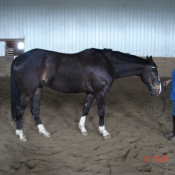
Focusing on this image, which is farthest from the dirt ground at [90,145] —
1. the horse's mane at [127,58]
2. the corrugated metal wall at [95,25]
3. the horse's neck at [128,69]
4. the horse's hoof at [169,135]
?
the corrugated metal wall at [95,25]

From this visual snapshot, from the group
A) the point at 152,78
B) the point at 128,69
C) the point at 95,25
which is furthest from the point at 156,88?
the point at 95,25

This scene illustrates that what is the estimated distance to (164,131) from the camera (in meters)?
4.21

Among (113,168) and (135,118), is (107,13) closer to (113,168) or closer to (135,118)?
(135,118)

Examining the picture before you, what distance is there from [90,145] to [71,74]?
136cm

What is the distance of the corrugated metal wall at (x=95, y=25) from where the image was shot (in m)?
12.1

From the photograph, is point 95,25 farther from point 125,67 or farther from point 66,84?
point 66,84

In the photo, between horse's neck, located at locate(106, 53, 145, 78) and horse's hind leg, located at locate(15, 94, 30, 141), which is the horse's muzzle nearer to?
horse's neck, located at locate(106, 53, 145, 78)

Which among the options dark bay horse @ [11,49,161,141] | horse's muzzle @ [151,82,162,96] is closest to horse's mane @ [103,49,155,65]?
dark bay horse @ [11,49,161,141]

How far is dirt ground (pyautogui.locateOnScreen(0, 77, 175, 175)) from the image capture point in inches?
105

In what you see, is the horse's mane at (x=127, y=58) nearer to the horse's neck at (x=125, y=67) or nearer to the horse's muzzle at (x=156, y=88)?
the horse's neck at (x=125, y=67)

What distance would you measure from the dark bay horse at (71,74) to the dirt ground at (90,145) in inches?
12.0

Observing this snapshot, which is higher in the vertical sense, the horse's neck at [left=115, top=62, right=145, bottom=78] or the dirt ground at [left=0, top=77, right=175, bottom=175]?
the horse's neck at [left=115, top=62, right=145, bottom=78]

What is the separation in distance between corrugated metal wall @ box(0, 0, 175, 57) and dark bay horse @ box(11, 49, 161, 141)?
27.0ft

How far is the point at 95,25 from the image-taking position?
12.1 m
